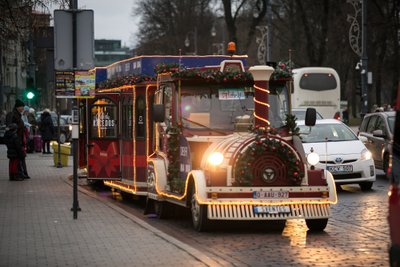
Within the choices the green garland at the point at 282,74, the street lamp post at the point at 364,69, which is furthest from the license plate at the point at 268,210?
the street lamp post at the point at 364,69

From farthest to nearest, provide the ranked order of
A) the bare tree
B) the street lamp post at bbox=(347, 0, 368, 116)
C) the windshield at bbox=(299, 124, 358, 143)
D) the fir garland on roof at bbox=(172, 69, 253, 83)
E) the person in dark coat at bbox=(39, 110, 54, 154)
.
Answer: the bare tree
the street lamp post at bbox=(347, 0, 368, 116)
the person in dark coat at bbox=(39, 110, 54, 154)
the windshield at bbox=(299, 124, 358, 143)
the fir garland on roof at bbox=(172, 69, 253, 83)

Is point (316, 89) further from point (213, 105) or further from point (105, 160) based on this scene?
point (213, 105)

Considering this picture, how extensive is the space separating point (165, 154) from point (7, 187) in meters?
7.42

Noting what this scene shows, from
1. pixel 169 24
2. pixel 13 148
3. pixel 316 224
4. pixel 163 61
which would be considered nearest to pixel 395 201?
pixel 316 224

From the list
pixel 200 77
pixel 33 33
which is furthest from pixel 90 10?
pixel 33 33

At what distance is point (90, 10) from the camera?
15781 mm

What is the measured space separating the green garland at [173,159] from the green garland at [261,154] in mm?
1701

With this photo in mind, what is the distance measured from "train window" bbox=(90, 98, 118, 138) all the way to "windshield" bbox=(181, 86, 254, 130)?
5.13 meters

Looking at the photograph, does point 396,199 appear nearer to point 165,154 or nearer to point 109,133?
point 165,154

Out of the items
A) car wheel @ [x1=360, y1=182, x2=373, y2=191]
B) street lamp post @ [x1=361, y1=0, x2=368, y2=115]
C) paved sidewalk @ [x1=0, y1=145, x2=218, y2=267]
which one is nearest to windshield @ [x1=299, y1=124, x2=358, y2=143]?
car wheel @ [x1=360, y1=182, x2=373, y2=191]

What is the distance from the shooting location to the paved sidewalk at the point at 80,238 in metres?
11.4

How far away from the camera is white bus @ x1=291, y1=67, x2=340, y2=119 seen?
4997 centimetres

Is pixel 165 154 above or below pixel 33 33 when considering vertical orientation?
below

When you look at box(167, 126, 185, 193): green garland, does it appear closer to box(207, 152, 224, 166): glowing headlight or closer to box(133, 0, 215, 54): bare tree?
box(207, 152, 224, 166): glowing headlight
